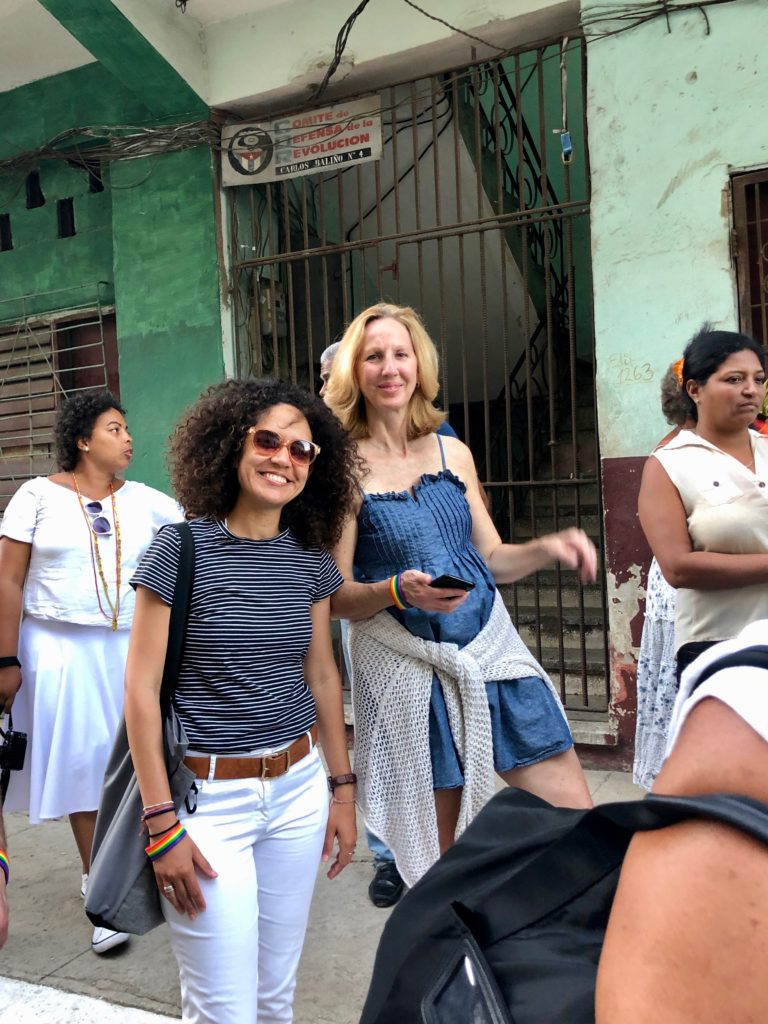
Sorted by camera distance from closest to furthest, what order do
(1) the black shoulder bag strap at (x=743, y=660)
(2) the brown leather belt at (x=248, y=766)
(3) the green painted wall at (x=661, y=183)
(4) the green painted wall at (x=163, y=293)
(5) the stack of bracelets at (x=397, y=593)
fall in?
(1) the black shoulder bag strap at (x=743, y=660) < (2) the brown leather belt at (x=248, y=766) < (5) the stack of bracelets at (x=397, y=593) < (3) the green painted wall at (x=661, y=183) < (4) the green painted wall at (x=163, y=293)

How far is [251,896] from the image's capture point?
182 cm

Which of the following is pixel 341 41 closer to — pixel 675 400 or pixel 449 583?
pixel 675 400

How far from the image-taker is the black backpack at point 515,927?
2.64 ft

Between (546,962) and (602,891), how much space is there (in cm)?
9

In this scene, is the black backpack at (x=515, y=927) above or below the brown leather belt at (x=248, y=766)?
above

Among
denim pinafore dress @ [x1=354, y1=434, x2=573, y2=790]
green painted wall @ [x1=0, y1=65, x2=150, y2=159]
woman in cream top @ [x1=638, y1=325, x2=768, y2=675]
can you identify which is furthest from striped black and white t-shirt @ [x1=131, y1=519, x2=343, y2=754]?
green painted wall @ [x1=0, y1=65, x2=150, y2=159]

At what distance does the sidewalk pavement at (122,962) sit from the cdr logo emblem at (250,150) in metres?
4.31

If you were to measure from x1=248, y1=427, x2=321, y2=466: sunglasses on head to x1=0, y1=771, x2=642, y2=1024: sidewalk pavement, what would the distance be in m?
1.79

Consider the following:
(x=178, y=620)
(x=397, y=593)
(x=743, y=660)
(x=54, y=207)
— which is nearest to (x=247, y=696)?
(x=178, y=620)

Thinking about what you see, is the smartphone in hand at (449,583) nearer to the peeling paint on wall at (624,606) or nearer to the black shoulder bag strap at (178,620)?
the black shoulder bag strap at (178,620)

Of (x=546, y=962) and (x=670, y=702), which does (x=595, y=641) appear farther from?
(x=546, y=962)

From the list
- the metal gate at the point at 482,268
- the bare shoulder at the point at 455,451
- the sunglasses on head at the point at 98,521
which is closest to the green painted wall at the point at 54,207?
the metal gate at the point at 482,268

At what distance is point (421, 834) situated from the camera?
222 cm

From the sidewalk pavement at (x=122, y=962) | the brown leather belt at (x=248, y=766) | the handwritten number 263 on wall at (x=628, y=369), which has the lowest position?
the sidewalk pavement at (x=122, y=962)
